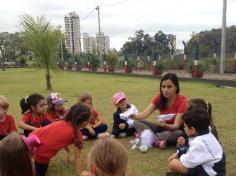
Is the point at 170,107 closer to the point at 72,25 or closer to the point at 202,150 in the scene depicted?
the point at 202,150

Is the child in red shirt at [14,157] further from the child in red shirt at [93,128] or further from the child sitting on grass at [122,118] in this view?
the child in red shirt at [93,128]

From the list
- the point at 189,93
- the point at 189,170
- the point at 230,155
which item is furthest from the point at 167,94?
the point at 189,93

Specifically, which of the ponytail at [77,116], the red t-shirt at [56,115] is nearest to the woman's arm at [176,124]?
the ponytail at [77,116]

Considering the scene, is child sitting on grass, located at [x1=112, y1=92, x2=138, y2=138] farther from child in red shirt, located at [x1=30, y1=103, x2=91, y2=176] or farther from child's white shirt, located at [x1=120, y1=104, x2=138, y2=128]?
child in red shirt, located at [x1=30, y1=103, x2=91, y2=176]

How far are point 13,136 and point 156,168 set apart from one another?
2.57 m

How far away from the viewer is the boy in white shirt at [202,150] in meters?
3.15

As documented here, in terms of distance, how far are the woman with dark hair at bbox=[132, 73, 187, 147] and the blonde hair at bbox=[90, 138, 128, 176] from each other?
2760 millimetres

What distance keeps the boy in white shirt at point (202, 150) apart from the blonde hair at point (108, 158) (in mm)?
1343

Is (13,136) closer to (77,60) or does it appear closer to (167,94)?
(167,94)

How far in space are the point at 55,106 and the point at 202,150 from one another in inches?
102

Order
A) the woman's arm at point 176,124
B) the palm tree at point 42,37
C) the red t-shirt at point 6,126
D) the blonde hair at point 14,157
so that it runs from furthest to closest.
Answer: the palm tree at point 42,37
the woman's arm at point 176,124
the red t-shirt at point 6,126
the blonde hair at point 14,157

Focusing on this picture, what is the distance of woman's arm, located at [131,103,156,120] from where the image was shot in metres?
5.01

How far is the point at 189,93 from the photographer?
1093 centimetres

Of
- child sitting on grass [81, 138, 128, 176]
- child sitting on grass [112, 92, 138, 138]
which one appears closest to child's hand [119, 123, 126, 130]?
child sitting on grass [112, 92, 138, 138]
